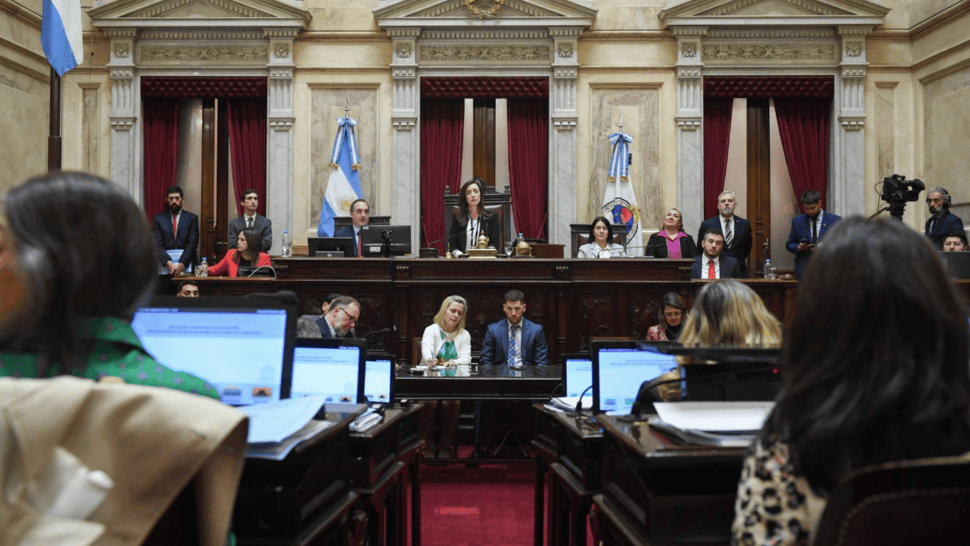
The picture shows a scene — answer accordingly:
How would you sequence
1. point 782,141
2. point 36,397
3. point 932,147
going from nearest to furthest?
point 36,397, point 932,147, point 782,141

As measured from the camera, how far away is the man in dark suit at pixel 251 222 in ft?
29.7

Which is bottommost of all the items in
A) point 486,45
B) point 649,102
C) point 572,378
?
point 572,378

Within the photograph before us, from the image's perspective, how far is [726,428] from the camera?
59.9 inches

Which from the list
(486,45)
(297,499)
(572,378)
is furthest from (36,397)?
(486,45)

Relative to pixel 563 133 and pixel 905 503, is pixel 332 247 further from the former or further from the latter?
pixel 905 503

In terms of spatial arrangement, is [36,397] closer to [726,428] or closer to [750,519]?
[750,519]

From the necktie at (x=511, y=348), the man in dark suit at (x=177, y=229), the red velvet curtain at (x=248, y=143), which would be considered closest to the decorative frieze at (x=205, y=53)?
the red velvet curtain at (x=248, y=143)

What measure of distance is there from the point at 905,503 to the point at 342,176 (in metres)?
9.22

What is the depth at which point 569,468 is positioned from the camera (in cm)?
284

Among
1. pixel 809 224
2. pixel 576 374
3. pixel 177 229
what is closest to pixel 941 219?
pixel 809 224

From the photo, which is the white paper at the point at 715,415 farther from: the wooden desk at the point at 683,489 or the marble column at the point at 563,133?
the marble column at the point at 563,133

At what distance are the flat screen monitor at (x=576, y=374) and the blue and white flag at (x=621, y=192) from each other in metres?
6.20

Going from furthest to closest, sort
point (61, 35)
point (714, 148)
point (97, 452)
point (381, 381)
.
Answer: point (714, 148) < point (61, 35) < point (381, 381) < point (97, 452)

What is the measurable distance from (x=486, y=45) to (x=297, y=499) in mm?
8818
